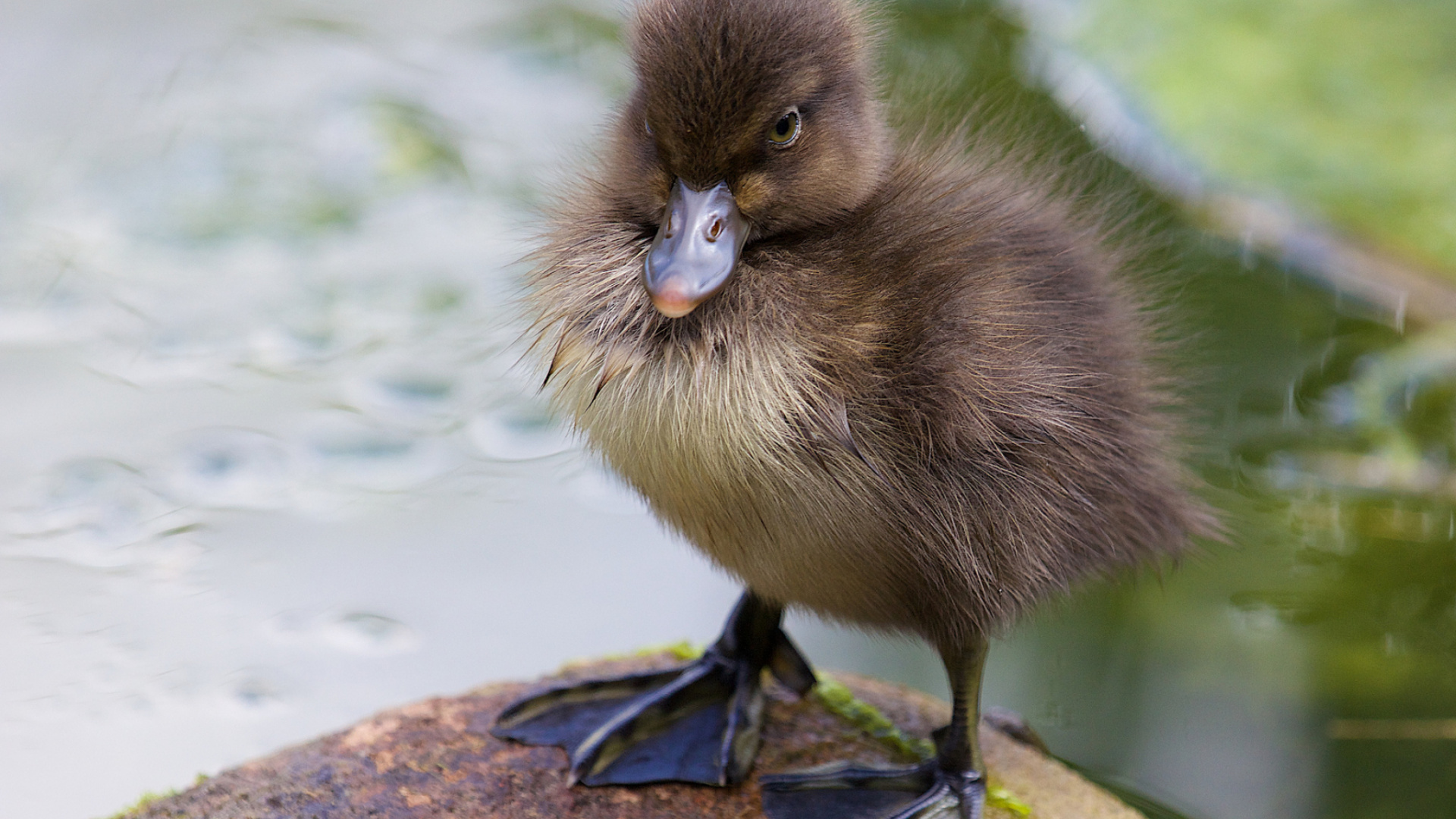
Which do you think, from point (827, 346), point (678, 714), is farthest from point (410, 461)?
point (827, 346)

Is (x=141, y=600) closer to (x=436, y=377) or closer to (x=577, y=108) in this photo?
(x=436, y=377)

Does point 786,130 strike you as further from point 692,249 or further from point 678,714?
point 678,714

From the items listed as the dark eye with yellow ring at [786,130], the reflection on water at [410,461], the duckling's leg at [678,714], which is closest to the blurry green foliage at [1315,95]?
the reflection on water at [410,461]

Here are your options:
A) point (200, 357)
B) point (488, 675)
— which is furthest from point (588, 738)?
point (200, 357)

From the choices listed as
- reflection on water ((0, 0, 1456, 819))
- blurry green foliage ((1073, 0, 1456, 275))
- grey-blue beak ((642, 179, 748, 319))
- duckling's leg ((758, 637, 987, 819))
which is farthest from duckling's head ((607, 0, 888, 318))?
blurry green foliage ((1073, 0, 1456, 275))

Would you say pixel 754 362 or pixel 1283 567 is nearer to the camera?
pixel 754 362

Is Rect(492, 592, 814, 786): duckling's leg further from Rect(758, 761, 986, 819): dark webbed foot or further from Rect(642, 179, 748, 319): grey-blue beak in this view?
Rect(642, 179, 748, 319): grey-blue beak

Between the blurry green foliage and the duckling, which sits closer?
the duckling
